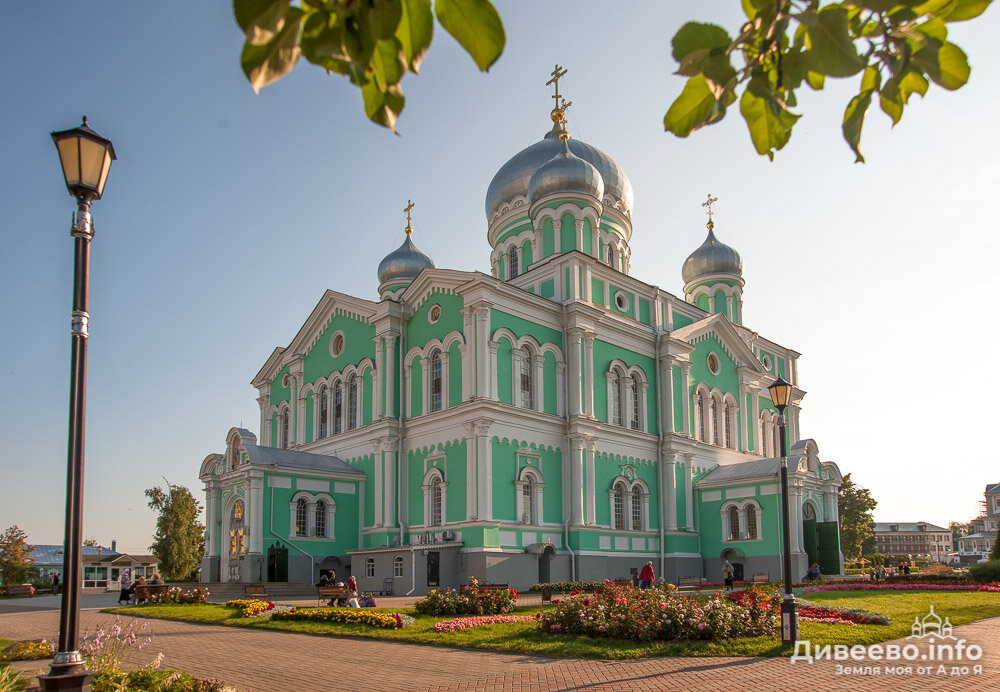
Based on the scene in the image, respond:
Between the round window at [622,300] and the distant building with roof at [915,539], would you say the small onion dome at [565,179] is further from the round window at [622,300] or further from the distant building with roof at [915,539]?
the distant building with roof at [915,539]

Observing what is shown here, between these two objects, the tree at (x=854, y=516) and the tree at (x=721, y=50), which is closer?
the tree at (x=721, y=50)

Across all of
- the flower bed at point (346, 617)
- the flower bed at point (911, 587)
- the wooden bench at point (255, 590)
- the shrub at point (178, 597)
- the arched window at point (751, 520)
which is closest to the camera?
the flower bed at point (346, 617)

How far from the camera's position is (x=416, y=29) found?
6.63 feet

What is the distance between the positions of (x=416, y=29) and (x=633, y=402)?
29006 mm

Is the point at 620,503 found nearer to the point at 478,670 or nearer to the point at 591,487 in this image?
the point at 591,487

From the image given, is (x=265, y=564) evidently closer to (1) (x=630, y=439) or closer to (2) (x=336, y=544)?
(2) (x=336, y=544)

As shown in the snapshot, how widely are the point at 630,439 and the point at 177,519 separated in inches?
1047

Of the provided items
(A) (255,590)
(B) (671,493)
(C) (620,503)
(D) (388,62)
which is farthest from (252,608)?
(B) (671,493)

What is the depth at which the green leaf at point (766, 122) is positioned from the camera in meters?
2.57

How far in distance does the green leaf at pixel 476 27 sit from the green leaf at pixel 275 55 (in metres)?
0.33

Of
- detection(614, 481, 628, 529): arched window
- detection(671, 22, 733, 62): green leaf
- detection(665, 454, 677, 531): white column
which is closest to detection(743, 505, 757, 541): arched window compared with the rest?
detection(665, 454, 677, 531): white column

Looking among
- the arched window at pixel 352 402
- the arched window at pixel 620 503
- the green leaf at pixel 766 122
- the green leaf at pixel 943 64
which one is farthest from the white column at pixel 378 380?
the green leaf at pixel 943 64

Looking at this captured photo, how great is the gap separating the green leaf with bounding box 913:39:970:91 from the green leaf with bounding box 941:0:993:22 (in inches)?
2.8

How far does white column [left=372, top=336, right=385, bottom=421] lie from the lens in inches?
1133
